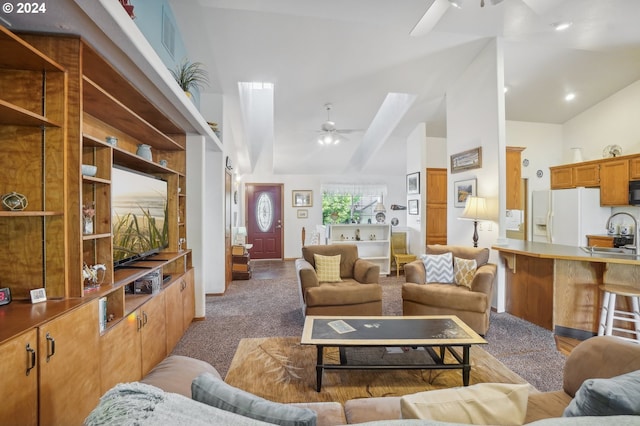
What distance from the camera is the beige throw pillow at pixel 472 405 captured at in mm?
847

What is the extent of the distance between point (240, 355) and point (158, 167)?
1.88 m

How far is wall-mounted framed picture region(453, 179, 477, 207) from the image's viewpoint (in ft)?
13.9

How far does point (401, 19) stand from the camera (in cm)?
327

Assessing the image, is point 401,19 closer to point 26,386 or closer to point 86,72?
point 86,72

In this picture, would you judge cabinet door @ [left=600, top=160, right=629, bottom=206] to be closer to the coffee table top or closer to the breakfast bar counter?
the breakfast bar counter

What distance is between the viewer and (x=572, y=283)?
3.09 meters

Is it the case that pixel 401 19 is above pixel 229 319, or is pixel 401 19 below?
above

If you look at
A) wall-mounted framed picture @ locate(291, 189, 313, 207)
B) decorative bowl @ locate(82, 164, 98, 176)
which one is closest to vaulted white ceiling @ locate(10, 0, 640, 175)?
decorative bowl @ locate(82, 164, 98, 176)

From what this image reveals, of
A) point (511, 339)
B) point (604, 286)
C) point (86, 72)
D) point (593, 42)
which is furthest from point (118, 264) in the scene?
point (593, 42)

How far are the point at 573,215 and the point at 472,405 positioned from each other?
553cm

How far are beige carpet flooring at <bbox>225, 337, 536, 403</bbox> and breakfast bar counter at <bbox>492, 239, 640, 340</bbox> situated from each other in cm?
133

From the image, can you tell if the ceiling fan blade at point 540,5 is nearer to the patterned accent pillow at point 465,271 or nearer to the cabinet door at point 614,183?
the patterned accent pillow at point 465,271

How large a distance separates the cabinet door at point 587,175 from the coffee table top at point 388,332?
460cm

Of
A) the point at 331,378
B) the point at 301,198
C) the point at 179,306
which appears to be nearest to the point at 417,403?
the point at 331,378
